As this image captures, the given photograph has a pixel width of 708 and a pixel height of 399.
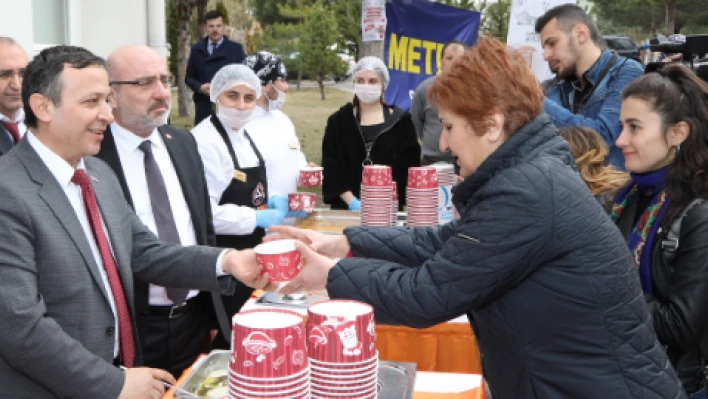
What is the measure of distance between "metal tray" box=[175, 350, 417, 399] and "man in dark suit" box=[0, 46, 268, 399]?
0.44 ft

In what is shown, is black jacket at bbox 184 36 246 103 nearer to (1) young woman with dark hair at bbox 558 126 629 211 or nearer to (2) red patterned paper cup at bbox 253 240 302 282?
(1) young woman with dark hair at bbox 558 126 629 211

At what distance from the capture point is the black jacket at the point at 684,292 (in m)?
2.45

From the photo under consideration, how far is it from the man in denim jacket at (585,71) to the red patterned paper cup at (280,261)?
2610 millimetres

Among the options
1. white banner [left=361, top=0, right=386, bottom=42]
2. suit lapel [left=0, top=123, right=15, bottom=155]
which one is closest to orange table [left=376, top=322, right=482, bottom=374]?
suit lapel [left=0, top=123, right=15, bottom=155]

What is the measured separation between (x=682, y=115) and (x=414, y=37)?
21.7 ft

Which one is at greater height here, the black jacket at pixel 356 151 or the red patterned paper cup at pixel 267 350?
the red patterned paper cup at pixel 267 350

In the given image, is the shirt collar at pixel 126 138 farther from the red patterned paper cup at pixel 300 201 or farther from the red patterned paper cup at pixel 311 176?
the red patterned paper cup at pixel 311 176

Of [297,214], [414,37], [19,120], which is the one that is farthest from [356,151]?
[414,37]

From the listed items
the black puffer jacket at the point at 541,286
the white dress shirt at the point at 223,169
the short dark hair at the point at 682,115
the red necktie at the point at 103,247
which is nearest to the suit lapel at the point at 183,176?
the white dress shirt at the point at 223,169

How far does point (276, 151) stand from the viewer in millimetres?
5000

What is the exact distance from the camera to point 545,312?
1877mm

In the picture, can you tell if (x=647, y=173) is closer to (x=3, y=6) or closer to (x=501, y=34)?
(x=3, y=6)

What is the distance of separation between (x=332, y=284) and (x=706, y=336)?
1487 millimetres

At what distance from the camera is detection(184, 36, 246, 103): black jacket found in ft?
32.7
